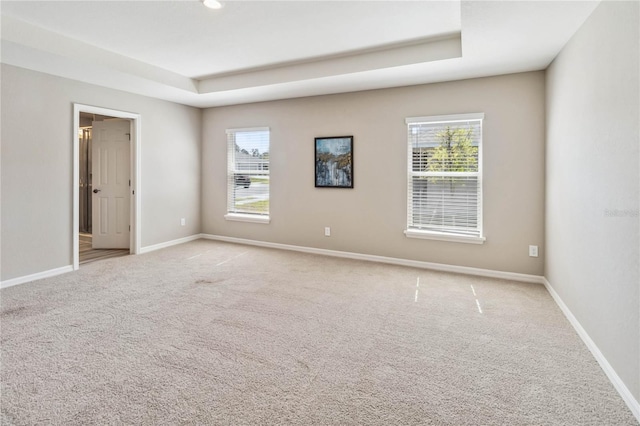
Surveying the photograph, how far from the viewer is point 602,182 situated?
2.25 meters

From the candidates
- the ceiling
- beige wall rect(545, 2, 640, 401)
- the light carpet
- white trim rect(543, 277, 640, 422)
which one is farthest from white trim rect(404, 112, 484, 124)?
white trim rect(543, 277, 640, 422)

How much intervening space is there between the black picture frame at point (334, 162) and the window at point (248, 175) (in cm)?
102

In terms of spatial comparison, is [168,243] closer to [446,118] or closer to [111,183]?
[111,183]

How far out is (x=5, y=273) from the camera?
11.9ft

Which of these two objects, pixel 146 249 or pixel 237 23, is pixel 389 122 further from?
pixel 146 249

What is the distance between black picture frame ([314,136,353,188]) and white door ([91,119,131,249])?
3.03 meters

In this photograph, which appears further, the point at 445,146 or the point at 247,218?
the point at 247,218

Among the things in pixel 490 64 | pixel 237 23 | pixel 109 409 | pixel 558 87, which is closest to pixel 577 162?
pixel 558 87

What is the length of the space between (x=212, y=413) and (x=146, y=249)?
4170 mm

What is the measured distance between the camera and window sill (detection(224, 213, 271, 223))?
5643mm

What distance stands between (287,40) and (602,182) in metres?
2.99

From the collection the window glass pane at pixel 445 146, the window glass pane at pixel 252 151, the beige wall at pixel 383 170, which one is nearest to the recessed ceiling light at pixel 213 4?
the beige wall at pixel 383 170

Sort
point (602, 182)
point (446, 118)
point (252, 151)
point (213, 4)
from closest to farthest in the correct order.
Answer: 1. point (602, 182)
2. point (213, 4)
3. point (446, 118)
4. point (252, 151)

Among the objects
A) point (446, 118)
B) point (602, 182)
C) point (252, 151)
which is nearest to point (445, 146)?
point (446, 118)
